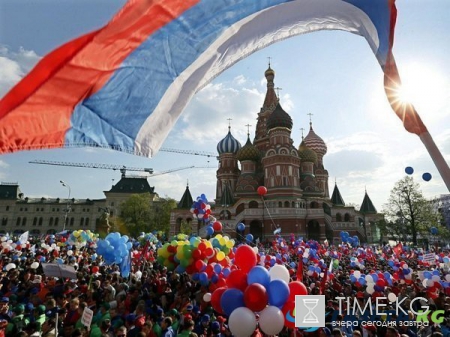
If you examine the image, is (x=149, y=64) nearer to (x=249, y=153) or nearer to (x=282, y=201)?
(x=282, y=201)

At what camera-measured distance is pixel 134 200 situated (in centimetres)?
5862

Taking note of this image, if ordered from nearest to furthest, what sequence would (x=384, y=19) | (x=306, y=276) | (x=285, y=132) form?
(x=384, y=19), (x=306, y=276), (x=285, y=132)

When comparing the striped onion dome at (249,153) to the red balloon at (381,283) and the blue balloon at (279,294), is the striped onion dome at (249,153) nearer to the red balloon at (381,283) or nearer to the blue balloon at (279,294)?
the red balloon at (381,283)

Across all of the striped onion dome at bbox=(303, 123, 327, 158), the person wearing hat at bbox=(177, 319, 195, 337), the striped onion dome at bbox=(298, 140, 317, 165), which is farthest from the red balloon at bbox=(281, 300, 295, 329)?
the striped onion dome at bbox=(303, 123, 327, 158)

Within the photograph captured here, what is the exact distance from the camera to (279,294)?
467 cm

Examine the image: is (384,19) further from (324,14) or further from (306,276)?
(306,276)

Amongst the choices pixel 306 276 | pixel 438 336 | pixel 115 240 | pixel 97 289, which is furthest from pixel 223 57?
pixel 306 276

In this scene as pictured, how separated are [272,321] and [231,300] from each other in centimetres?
75

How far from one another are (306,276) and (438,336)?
8.12 m

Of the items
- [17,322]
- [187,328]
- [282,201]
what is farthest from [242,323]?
[282,201]

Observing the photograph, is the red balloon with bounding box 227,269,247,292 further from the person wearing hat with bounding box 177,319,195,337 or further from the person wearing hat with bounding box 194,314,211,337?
the person wearing hat with bounding box 194,314,211,337

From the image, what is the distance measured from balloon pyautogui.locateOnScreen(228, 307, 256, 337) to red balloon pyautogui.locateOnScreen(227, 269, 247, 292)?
21.5 inches

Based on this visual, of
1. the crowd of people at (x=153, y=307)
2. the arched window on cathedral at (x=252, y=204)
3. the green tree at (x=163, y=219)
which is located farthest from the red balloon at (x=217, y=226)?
the green tree at (x=163, y=219)

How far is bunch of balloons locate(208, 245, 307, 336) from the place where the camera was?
441cm
